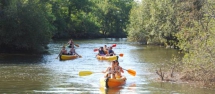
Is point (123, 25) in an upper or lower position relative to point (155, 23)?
lower

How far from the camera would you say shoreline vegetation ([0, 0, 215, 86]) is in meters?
16.5

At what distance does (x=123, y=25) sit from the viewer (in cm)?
9125

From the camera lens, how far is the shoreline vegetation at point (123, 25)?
16.5 meters

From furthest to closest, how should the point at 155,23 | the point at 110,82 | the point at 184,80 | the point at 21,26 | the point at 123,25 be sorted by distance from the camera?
1. the point at 123,25
2. the point at 155,23
3. the point at 21,26
4. the point at 184,80
5. the point at 110,82

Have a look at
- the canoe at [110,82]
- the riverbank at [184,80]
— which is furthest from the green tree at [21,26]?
the canoe at [110,82]

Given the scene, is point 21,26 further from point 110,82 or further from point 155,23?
point 155,23

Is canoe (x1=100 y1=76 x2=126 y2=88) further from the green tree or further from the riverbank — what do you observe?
the green tree

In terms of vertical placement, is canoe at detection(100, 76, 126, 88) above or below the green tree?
below

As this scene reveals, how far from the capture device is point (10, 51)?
106 feet

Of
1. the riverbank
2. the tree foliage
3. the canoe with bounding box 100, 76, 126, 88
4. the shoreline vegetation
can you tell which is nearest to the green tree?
the shoreline vegetation

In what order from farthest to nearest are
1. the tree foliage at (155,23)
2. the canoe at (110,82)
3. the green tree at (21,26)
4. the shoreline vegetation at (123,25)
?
the tree foliage at (155,23)
the green tree at (21,26)
the shoreline vegetation at (123,25)
the canoe at (110,82)

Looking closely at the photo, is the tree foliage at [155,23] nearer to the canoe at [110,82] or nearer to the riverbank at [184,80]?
the riverbank at [184,80]

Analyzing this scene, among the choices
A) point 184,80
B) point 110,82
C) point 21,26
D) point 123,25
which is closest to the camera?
point 110,82

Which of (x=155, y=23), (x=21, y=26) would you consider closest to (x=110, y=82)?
(x=21, y=26)
